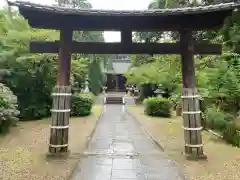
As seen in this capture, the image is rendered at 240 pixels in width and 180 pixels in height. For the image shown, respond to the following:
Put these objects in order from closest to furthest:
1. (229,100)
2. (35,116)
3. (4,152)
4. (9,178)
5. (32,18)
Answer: (9,178) → (32,18) → (4,152) → (229,100) → (35,116)

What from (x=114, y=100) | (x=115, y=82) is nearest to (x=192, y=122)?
(x=114, y=100)

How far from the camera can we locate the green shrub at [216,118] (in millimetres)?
9914

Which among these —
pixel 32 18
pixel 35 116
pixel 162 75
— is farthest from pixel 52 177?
pixel 162 75

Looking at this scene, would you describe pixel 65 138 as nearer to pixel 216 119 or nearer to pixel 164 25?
pixel 164 25

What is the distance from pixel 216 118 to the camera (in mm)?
10219

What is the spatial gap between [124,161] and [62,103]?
2141mm

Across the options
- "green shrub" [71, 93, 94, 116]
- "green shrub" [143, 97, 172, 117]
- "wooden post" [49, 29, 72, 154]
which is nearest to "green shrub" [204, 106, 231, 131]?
"green shrub" [143, 97, 172, 117]

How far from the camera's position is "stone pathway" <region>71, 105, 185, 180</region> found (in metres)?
5.82

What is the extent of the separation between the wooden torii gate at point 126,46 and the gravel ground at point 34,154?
631 millimetres

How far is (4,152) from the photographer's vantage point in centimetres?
786

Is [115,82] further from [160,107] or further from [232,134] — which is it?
[232,134]

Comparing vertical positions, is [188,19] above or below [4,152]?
above

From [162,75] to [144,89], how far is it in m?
7.96

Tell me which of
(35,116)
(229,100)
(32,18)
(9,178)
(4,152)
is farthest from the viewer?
(35,116)
